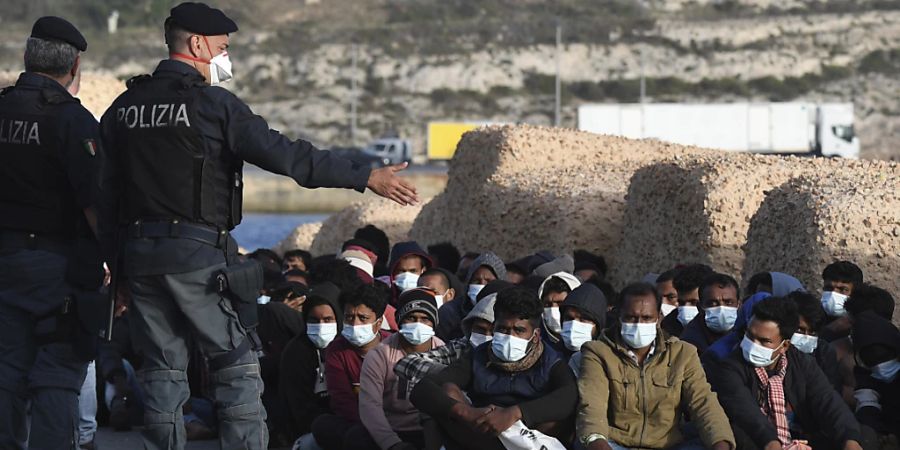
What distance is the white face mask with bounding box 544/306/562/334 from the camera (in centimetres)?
964

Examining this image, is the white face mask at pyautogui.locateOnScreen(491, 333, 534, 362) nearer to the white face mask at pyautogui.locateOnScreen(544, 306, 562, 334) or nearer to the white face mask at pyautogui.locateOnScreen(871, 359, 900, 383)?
the white face mask at pyautogui.locateOnScreen(544, 306, 562, 334)

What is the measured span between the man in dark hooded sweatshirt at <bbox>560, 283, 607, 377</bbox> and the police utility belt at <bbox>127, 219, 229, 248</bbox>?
8.23 ft

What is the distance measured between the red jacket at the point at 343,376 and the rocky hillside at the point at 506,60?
281 ft

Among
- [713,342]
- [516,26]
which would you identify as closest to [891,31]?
[516,26]

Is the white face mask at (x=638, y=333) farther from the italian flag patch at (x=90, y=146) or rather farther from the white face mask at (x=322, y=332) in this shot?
the italian flag patch at (x=90, y=146)

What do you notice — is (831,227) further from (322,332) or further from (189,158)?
(189,158)

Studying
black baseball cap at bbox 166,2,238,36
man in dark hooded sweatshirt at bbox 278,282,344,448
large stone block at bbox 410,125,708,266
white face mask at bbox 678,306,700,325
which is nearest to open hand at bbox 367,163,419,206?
black baseball cap at bbox 166,2,238,36

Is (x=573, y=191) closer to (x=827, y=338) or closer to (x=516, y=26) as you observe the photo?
(x=827, y=338)

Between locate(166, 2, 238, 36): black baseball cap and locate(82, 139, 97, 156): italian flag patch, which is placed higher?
locate(166, 2, 238, 36): black baseball cap

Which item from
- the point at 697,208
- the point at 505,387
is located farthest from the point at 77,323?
the point at 697,208

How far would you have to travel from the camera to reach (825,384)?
8.46 m

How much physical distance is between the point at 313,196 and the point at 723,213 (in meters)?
58.4

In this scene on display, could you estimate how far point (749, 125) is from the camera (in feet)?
233

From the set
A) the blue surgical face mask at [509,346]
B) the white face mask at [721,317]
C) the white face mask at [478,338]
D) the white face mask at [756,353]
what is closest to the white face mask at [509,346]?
the blue surgical face mask at [509,346]
